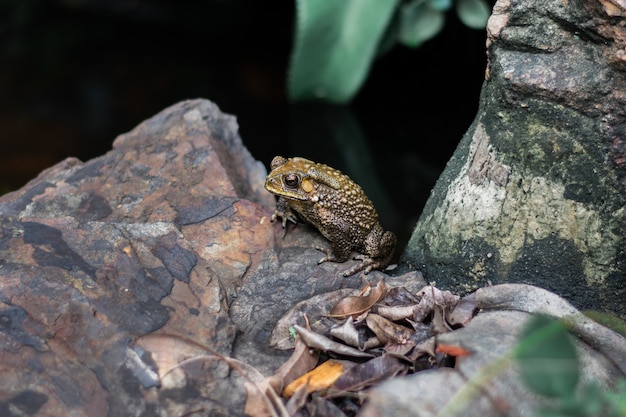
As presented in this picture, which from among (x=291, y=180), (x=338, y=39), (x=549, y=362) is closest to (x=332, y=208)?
(x=291, y=180)

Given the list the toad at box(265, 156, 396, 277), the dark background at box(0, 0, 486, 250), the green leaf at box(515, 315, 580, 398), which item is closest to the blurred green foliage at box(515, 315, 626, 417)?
the green leaf at box(515, 315, 580, 398)

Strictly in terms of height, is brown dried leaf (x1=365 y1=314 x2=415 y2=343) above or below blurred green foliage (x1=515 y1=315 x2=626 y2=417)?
below

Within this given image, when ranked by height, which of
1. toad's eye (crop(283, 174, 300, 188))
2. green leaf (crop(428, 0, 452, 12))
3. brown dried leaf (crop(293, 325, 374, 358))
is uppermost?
green leaf (crop(428, 0, 452, 12))

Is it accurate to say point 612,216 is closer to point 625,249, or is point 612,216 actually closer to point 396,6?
point 625,249

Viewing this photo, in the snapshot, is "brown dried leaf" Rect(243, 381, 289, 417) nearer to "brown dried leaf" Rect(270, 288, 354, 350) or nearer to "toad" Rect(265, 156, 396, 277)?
"brown dried leaf" Rect(270, 288, 354, 350)

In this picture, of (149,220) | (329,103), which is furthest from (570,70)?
(329,103)

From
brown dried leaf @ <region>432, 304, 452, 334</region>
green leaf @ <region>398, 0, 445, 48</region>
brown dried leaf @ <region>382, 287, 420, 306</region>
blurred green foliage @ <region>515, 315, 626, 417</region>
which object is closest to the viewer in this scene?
blurred green foliage @ <region>515, 315, 626, 417</region>

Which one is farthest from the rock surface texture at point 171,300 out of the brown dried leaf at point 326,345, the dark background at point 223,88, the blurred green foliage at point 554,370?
the dark background at point 223,88

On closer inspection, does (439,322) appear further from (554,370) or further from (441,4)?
(441,4)
